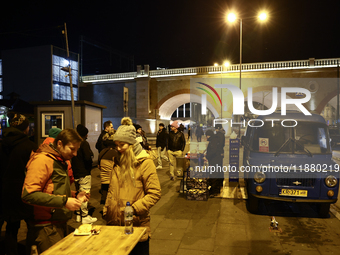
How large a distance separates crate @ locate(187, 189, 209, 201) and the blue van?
1.31 meters

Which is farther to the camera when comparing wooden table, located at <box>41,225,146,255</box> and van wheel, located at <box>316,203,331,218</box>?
van wheel, located at <box>316,203,331,218</box>

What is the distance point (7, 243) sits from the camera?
349 centimetres

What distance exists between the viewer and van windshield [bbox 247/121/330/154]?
5.73 m

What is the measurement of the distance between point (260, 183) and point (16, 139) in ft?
15.2

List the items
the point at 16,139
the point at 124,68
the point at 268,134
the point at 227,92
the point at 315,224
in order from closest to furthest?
the point at 16,139, the point at 315,224, the point at 268,134, the point at 227,92, the point at 124,68

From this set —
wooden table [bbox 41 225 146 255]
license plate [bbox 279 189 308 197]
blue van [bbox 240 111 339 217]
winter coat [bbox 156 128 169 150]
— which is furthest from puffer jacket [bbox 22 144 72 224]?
winter coat [bbox 156 128 169 150]

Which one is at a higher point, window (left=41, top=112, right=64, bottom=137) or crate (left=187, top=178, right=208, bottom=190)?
window (left=41, top=112, right=64, bottom=137)

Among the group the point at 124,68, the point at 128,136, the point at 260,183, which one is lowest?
the point at 260,183

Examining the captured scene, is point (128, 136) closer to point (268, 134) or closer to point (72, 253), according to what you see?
point (72, 253)

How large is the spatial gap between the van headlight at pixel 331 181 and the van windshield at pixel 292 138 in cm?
65

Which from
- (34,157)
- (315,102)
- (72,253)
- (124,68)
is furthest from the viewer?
(124,68)

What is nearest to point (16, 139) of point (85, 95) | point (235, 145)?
point (235, 145)

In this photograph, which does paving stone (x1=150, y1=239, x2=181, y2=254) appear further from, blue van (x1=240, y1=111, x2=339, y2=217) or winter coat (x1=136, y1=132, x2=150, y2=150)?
blue van (x1=240, y1=111, x2=339, y2=217)

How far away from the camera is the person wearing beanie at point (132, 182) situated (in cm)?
249
